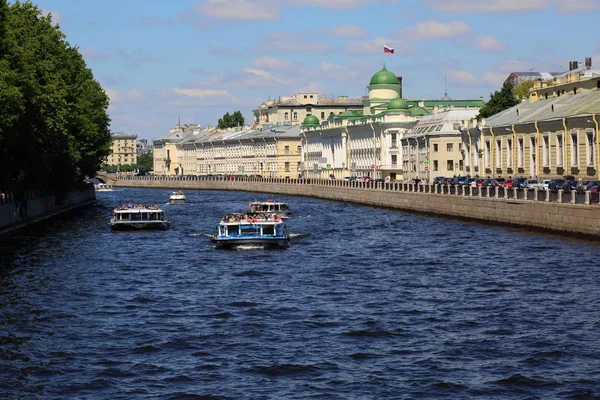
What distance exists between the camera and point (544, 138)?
76562mm

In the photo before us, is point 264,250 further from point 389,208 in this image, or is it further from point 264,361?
point 389,208

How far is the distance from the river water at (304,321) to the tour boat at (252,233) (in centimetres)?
86

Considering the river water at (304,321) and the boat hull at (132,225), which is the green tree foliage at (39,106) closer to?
the boat hull at (132,225)

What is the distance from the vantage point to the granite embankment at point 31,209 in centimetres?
6038

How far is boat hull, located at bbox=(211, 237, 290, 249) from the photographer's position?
51531 millimetres

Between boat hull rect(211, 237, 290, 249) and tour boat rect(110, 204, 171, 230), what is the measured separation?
48.0 feet

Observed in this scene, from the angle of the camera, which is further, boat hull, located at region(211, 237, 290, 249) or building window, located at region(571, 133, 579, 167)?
building window, located at region(571, 133, 579, 167)

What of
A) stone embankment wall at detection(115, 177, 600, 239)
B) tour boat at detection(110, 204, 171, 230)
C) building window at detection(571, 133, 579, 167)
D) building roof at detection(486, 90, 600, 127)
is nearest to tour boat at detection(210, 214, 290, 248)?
stone embankment wall at detection(115, 177, 600, 239)

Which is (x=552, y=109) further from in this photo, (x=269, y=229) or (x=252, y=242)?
(x=252, y=242)

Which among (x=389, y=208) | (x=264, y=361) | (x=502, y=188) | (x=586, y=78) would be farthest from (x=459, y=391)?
(x=586, y=78)

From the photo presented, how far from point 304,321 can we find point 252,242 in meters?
21.6

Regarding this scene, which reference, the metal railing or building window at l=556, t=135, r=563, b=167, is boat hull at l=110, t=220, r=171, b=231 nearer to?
the metal railing

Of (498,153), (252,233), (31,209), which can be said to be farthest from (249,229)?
(498,153)

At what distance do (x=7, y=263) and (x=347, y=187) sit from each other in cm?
6541
